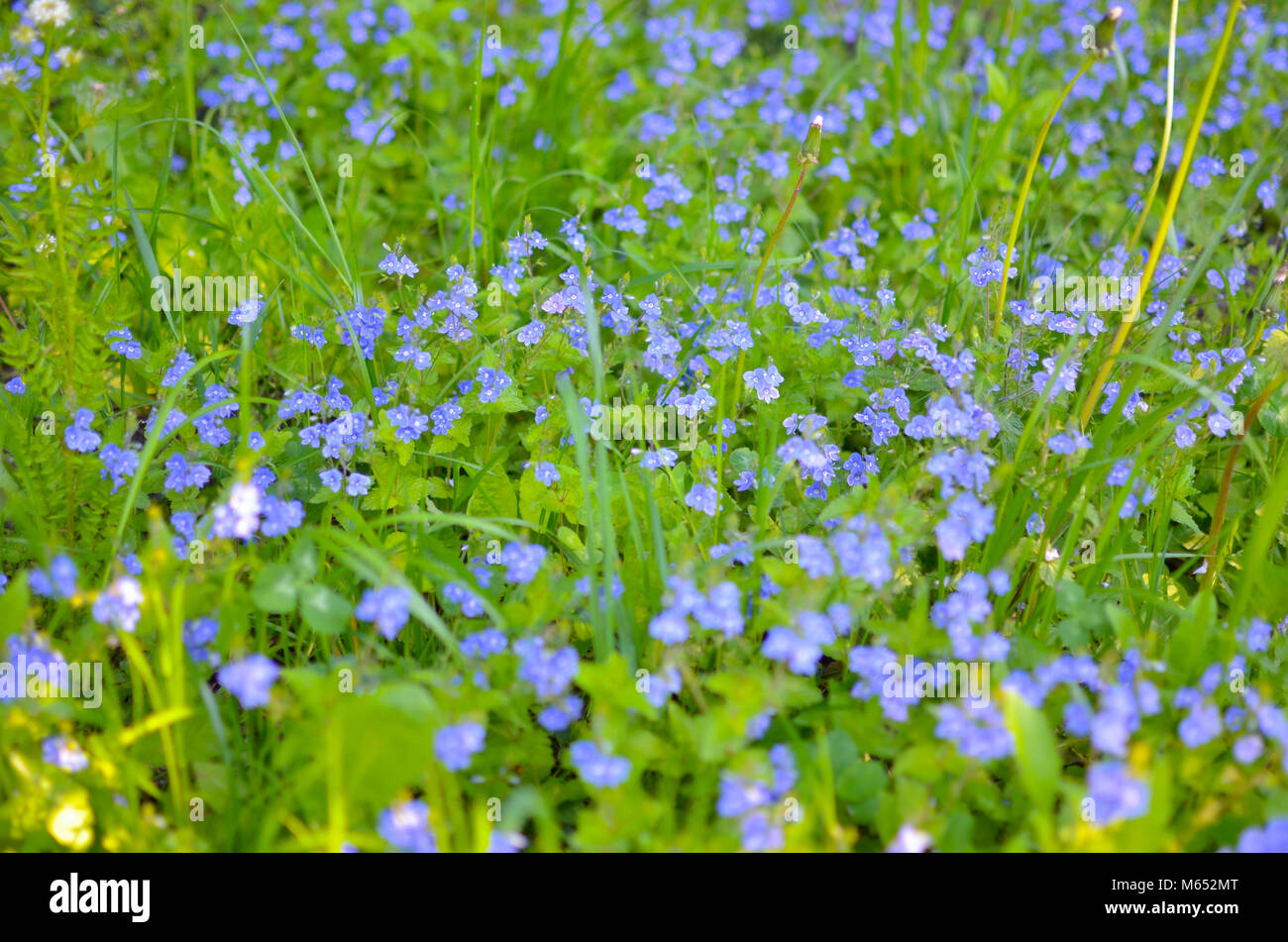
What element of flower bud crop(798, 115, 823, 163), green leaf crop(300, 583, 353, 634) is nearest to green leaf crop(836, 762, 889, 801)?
green leaf crop(300, 583, 353, 634)

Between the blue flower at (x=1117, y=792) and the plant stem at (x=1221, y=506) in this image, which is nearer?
the blue flower at (x=1117, y=792)

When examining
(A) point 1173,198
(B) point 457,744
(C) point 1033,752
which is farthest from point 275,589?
(A) point 1173,198

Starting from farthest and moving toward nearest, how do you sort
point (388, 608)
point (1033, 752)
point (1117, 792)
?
point (388, 608)
point (1033, 752)
point (1117, 792)

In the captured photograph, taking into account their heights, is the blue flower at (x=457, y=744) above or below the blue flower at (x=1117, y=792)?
above

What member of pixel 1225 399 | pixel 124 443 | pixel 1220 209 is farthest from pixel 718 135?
pixel 124 443

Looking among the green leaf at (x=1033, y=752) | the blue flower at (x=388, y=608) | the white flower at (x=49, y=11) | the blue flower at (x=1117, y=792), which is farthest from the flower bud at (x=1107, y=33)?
the white flower at (x=49, y=11)

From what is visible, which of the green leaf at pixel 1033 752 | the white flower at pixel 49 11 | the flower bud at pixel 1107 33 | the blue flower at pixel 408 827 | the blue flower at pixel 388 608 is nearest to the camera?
the blue flower at pixel 408 827

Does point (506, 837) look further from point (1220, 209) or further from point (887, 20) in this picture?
point (887, 20)

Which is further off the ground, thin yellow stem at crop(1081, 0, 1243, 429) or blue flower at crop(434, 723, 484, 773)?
thin yellow stem at crop(1081, 0, 1243, 429)

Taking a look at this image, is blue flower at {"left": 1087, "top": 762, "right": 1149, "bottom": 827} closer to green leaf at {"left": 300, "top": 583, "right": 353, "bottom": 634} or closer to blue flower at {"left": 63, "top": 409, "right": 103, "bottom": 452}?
green leaf at {"left": 300, "top": 583, "right": 353, "bottom": 634}

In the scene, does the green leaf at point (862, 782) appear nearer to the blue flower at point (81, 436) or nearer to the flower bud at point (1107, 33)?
the flower bud at point (1107, 33)

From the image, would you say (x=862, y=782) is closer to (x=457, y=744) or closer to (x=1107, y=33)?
(x=457, y=744)

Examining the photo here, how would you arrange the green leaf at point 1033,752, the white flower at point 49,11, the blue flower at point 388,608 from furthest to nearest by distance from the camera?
the white flower at point 49,11, the blue flower at point 388,608, the green leaf at point 1033,752

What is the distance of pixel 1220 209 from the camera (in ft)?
15.1
